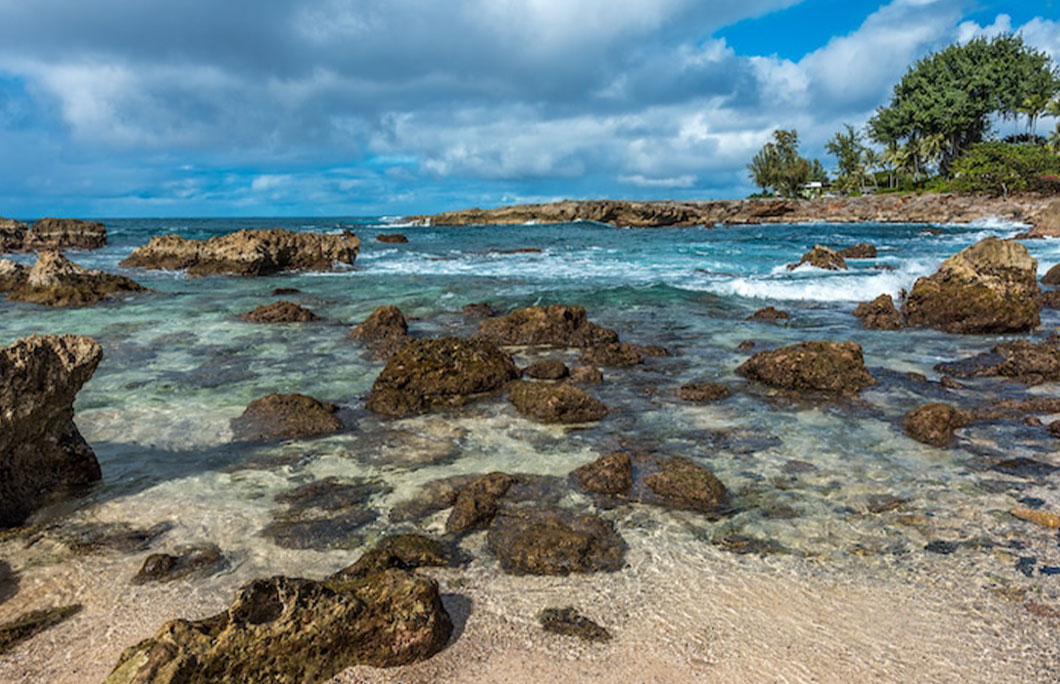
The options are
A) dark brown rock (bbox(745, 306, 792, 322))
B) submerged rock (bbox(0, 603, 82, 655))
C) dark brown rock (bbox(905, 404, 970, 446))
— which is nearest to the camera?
submerged rock (bbox(0, 603, 82, 655))

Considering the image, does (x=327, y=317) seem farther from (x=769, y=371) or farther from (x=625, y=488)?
(x=625, y=488)

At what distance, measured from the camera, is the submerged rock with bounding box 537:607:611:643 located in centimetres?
366

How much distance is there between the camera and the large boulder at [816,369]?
898 centimetres

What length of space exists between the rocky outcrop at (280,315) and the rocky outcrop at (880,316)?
12.7 metres

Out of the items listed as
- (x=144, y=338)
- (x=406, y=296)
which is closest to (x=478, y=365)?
(x=144, y=338)

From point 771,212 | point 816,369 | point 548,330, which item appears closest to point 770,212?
point 771,212

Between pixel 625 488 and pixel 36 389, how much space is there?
4998mm

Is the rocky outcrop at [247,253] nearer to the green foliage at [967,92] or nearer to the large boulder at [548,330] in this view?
the large boulder at [548,330]

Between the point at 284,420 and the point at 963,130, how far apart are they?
105 metres

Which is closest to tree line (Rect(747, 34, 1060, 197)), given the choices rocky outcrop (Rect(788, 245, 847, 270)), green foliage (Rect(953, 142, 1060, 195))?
green foliage (Rect(953, 142, 1060, 195))

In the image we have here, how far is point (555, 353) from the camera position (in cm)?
1188

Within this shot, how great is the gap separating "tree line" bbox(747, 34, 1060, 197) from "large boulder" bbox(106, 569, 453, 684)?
8313cm

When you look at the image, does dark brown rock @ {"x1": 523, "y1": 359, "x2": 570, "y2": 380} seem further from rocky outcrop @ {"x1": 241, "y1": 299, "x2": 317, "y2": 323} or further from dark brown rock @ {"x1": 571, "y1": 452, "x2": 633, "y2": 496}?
rocky outcrop @ {"x1": 241, "y1": 299, "x2": 317, "y2": 323}

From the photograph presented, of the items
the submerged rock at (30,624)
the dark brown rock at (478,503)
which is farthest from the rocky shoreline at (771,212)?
the submerged rock at (30,624)
